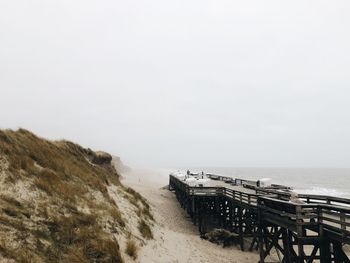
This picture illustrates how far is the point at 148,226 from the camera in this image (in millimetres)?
19828

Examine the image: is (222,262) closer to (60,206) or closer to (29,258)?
(60,206)

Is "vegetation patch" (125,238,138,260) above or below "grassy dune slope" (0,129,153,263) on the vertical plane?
below

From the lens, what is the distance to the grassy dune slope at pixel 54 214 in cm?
1160

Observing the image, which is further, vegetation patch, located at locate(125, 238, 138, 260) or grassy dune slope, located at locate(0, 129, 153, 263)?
vegetation patch, located at locate(125, 238, 138, 260)

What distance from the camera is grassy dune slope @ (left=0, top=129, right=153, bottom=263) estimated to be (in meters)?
11.6

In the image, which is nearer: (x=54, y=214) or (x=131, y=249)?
(x=54, y=214)

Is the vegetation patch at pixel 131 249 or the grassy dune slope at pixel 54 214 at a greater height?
the grassy dune slope at pixel 54 214

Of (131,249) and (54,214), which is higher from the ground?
(54,214)

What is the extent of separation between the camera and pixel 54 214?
14188 millimetres

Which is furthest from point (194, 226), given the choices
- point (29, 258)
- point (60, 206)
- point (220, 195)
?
point (29, 258)

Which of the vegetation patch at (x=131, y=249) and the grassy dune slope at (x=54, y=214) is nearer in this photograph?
the grassy dune slope at (x=54, y=214)

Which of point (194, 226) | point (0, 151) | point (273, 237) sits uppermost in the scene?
point (0, 151)

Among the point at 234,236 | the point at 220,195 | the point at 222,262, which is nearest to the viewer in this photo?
the point at 222,262

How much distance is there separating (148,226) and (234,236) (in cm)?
→ 602
